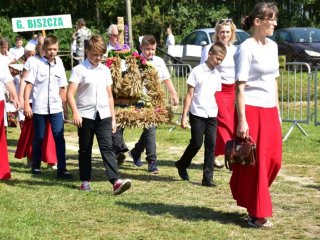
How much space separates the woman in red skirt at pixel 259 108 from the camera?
272 inches

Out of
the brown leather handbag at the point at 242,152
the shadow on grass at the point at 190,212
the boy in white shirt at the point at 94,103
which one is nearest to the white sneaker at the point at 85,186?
the boy in white shirt at the point at 94,103

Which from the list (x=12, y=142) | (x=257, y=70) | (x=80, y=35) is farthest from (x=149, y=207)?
(x=80, y=35)

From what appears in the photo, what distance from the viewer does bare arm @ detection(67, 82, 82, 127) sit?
8.54m

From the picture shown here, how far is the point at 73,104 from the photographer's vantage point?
855 centimetres

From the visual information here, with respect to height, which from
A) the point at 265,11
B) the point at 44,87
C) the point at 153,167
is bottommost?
the point at 153,167

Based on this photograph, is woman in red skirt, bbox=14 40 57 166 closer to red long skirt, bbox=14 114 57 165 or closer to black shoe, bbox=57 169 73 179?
red long skirt, bbox=14 114 57 165

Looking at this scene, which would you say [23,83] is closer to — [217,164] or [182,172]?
[182,172]

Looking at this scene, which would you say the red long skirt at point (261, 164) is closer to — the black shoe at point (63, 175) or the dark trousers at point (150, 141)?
the dark trousers at point (150, 141)

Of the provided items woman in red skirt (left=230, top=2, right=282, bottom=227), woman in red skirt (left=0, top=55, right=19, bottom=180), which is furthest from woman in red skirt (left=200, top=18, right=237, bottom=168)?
woman in red skirt (left=230, top=2, right=282, bottom=227)

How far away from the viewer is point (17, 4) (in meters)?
47.3

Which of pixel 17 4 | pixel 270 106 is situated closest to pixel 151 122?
pixel 270 106

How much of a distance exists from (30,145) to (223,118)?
9.05ft

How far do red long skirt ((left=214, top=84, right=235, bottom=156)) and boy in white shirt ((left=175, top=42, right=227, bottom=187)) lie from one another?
98 centimetres

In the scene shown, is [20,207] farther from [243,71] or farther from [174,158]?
[174,158]
